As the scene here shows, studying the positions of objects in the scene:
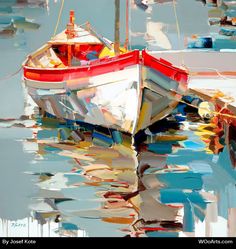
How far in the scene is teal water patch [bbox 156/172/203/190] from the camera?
14.8 feet

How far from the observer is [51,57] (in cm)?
555

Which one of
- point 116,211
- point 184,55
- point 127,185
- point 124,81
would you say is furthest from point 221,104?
point 116,211

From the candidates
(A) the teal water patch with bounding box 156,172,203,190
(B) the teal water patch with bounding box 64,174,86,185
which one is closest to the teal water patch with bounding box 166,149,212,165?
(A) the teal water patch with bounding box 156,172,203,190

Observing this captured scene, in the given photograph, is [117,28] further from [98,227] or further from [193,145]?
[98,227]

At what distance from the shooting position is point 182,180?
4.59m

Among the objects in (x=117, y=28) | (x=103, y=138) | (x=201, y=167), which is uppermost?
(x=117, y=28)

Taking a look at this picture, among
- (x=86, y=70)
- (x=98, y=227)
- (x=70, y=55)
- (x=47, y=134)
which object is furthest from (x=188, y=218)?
(x=70, y=55)

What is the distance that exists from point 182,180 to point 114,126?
64 centimetres

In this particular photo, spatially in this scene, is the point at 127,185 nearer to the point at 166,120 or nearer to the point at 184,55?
the point at 166,120

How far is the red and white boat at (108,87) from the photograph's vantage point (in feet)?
16.0

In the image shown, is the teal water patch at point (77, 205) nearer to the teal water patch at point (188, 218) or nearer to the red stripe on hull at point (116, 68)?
the teal water patch at point (188, 218)

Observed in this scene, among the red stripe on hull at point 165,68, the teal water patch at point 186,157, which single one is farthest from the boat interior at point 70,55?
the teal water patch at point 186,157

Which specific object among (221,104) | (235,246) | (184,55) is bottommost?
(235,246)

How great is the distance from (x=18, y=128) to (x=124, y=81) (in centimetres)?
84
